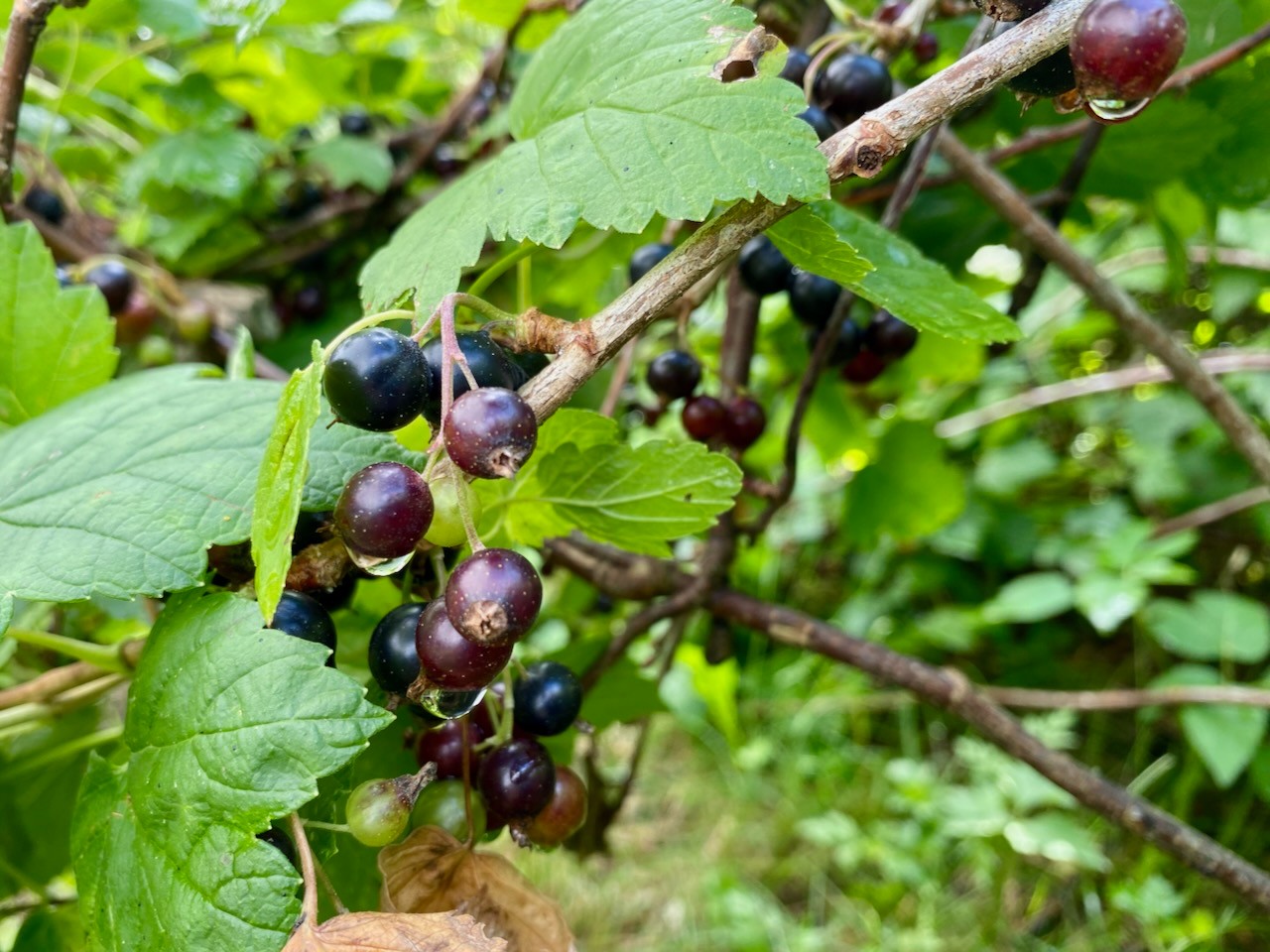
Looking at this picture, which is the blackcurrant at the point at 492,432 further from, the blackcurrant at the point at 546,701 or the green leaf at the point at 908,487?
the green leaf at the point at 908,487

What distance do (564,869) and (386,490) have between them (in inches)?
76.7

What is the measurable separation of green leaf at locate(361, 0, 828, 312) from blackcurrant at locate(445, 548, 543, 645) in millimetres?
192

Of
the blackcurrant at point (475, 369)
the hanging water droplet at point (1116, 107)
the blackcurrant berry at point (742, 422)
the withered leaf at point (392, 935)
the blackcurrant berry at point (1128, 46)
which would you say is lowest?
the blackcurrant berry at point (742, 422)

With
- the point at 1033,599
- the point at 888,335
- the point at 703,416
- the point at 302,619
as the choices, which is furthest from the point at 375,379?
the point at 1033,599

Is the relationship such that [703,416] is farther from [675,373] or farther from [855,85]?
[855,85]

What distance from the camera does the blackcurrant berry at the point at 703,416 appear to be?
96 cm

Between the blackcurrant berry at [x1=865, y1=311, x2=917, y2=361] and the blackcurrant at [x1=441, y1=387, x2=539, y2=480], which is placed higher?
the blackcurrant at [x1=441, y1=387, x2=539, y2=480]

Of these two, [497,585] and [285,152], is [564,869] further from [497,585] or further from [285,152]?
[497,585]

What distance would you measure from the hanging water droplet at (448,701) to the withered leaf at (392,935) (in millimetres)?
111

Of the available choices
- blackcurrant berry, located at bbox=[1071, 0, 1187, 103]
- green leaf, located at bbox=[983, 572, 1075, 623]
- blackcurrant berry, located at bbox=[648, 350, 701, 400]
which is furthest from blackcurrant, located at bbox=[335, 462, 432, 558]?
green leaf, located at bbox=[983, 572, 1075, 623]

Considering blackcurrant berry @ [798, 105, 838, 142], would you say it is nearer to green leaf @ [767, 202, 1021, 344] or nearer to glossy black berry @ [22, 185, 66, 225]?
green leaf @ [767, 202, 1021, 344]

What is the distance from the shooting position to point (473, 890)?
61 centimetres

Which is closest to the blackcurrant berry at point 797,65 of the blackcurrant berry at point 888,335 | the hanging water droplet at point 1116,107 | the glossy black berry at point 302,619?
the blackcurrant berry at point 888,335

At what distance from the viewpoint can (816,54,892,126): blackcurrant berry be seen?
31.0 inches
